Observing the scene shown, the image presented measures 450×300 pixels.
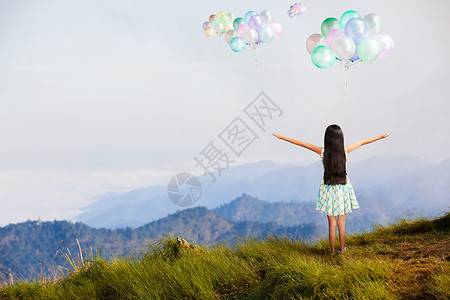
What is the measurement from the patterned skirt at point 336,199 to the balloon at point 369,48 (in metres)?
2.50

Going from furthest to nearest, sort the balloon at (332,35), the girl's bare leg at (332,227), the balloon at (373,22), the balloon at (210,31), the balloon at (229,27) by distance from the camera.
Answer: the balloon at (210,31) → the balloon at (229,27) → the balloon at (373,22) → the balloon at (332,35) → the girl's bare leg at (332,227)

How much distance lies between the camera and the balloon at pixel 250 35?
981cm

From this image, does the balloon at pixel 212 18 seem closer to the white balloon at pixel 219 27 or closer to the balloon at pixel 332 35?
the white balloon at pixel 219 27

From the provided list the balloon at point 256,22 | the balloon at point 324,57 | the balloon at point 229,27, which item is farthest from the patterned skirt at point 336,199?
the balloon at point 229,27

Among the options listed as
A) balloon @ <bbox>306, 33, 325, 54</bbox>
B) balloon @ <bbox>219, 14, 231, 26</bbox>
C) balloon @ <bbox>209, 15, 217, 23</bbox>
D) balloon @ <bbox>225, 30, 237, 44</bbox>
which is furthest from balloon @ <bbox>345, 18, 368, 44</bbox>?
balloon @ <bbox>209, 15, 217, 23</bbox>

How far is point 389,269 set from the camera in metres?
4.83

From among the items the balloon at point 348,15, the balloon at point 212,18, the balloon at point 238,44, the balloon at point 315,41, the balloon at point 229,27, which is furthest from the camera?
the balloon at point 212,18

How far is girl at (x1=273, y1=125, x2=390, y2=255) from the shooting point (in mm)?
6168

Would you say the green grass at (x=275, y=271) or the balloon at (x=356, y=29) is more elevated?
the balloon at (x=356, y=29)

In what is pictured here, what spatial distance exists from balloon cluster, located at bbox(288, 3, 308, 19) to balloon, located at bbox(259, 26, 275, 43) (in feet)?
5.33

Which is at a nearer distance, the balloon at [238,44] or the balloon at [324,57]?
the balloon at [324,57]

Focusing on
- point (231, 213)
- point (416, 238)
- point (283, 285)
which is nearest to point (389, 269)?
point (283, 285)

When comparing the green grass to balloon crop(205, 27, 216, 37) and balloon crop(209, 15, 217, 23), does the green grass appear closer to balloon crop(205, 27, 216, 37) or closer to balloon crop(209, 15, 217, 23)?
balloon crop(205, 27, 216, 37)

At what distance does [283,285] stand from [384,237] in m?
3.74
